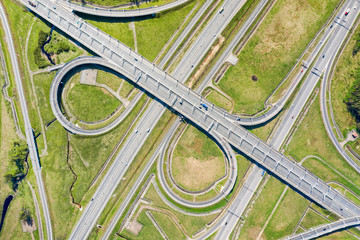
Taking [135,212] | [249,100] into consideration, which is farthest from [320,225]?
[135,212]

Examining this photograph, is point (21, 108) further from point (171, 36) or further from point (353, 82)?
point (353, 82)

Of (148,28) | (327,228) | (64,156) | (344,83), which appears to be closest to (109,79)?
(148,28)

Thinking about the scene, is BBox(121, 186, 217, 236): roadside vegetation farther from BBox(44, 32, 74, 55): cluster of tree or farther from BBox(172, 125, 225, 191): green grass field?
BBox(44, 32, 74, 55): cluster of tree

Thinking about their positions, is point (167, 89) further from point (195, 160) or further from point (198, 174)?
point (198, 174)

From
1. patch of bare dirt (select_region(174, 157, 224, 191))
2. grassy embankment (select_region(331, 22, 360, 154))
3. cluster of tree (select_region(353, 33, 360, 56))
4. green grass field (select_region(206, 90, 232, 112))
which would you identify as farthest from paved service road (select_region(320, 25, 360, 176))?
patch of bare dirt (select_region(174, 157, 224, 191))

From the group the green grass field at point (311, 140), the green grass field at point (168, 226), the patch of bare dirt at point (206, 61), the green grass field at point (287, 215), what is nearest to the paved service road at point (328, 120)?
the green grass field at point (311, 140)
